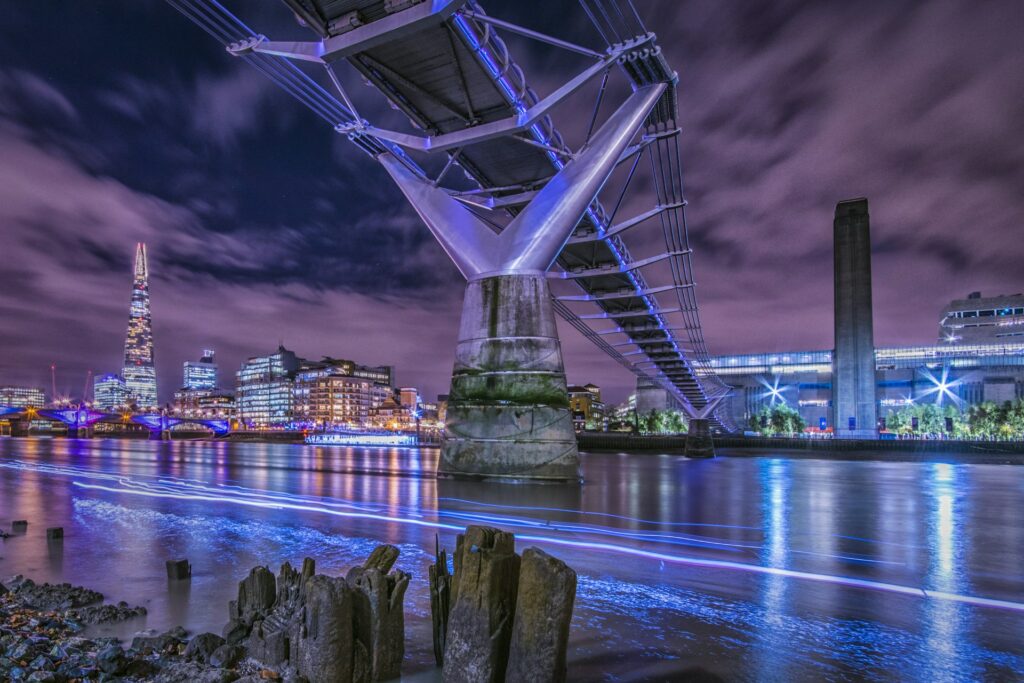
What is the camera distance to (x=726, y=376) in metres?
136

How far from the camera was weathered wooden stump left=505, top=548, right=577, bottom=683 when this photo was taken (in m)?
4.23

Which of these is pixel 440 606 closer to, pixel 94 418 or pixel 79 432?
pixel 94 418

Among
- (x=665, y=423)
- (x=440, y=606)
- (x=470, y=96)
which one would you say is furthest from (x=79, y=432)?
(x=440, y=606)

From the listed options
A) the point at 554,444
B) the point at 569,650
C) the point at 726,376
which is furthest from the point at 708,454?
the point at 726,376

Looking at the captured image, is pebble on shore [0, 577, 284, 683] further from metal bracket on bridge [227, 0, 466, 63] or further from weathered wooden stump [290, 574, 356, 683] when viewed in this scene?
metal bracket on bridge [227, 0, 466, 63]

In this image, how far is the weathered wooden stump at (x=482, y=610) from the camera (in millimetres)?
4473

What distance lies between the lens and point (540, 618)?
428cm

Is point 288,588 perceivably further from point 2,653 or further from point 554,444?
point 554,444

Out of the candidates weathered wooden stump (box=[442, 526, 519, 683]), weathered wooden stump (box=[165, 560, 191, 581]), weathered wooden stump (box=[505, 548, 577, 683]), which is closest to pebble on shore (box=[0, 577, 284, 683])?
weathered wooden stump (box=[442, 526, 519, 683])

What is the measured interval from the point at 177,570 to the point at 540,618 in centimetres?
646

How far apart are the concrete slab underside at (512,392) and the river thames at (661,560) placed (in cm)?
100

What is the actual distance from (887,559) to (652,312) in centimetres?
3127

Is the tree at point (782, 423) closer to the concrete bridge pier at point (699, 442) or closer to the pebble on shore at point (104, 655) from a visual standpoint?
the concrete bridge pier at point (699, 442)

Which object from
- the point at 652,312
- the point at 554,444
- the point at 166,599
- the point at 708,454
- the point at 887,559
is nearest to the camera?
the point at 166,599
